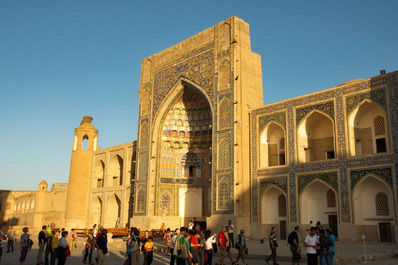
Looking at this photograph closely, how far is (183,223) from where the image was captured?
2139 centimetres

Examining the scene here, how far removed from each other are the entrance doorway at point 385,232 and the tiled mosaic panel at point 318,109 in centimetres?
423

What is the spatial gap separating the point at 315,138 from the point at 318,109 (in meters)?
1.60

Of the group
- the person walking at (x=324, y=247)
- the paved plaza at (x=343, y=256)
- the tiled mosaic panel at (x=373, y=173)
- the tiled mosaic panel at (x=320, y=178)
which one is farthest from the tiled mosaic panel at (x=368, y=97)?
the person walking at (x=324, y=247)

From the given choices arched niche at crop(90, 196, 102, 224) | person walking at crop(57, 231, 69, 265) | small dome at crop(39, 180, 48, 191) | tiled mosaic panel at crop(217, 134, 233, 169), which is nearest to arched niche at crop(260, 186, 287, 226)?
tiled mosaic panel at crop(217, 134, 233, 169)

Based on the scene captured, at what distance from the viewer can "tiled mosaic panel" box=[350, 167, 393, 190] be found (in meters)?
13.2

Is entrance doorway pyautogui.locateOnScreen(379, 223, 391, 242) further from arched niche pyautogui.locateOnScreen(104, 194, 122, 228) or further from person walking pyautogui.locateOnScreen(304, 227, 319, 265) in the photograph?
arched niche pyautogui.locateOnScreen(104, 194, 122, 228)

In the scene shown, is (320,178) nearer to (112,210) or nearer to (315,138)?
(315,138)

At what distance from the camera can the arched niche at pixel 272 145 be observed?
1727 centimetres

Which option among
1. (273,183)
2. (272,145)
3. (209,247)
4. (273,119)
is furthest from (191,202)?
(209,247)

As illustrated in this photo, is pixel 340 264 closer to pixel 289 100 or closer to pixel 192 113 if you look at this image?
pixel 289 100

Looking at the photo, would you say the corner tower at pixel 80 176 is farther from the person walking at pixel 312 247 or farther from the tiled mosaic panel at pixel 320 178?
the person walking at pixel 312 247

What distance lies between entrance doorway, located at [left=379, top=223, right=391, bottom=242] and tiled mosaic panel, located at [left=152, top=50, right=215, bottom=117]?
8.99 m

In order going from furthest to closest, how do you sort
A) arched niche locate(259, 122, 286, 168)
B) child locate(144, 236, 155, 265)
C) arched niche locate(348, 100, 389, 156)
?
arched niche locate(259, 122, 286, 168) → arched niche locate(348, 100, 389, 156) → child locate(144, 236, 155, 265)

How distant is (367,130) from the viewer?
1481 cm
